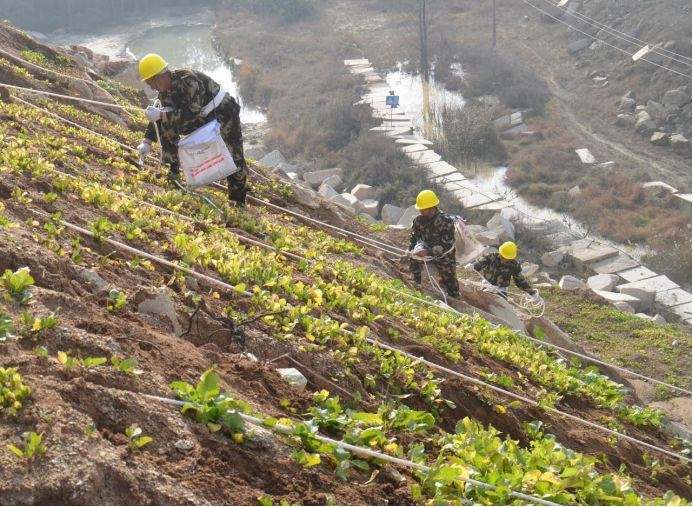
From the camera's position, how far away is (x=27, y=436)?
2957mm

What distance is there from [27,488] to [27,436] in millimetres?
208

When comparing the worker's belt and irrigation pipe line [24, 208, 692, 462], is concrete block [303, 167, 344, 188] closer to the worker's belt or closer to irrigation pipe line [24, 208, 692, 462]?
the worker's belt

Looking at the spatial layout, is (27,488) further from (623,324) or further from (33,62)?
(623,324)

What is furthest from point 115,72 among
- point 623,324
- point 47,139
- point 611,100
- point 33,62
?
point 611,100

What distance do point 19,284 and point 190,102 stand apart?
4.17 metres

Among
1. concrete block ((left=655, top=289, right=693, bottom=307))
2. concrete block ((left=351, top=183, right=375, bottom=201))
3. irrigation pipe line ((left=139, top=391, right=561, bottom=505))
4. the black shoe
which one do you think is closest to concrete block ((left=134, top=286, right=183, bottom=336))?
irrigation pipe line ((left=139, top=391, right=561, bottom=505))

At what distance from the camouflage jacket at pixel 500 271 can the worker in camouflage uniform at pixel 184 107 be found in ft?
12.4

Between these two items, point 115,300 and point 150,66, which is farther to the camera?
point 150,66

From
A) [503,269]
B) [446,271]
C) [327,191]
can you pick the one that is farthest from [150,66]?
[327,191]

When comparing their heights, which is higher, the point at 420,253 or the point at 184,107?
the point at 184,107

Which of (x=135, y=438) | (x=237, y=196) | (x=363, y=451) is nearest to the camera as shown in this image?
(x=135, y=438)

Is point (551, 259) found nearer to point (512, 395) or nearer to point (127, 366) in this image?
point (512, 395)

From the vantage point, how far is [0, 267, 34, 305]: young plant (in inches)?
158

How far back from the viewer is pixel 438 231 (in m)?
9.21
